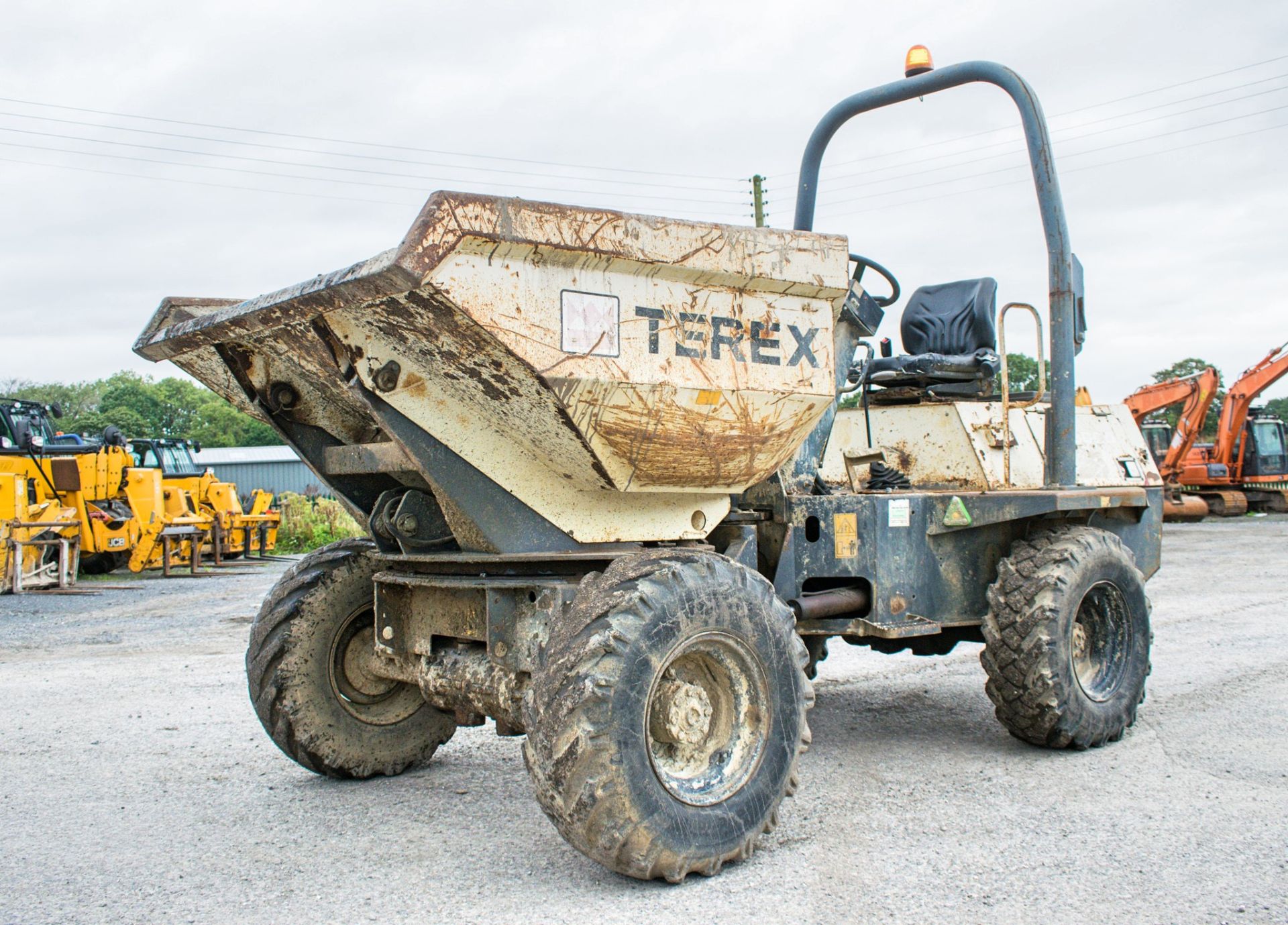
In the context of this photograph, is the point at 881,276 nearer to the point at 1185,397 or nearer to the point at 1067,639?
the point at 1067,639

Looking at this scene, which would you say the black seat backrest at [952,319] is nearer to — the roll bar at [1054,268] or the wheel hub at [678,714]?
the roll bar at [1054,268]

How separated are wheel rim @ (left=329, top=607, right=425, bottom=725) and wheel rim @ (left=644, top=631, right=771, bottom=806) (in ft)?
4.88

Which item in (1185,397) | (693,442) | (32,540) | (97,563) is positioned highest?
(1185,397)

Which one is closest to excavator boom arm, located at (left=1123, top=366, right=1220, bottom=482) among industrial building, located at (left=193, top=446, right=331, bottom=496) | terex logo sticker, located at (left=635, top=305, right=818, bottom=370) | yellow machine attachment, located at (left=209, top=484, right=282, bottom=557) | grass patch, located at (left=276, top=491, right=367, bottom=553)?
grass patch, located at (left=276, top=491, right=367, bottom=553)

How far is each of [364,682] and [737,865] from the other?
191cm

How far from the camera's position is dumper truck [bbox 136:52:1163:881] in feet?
11.2

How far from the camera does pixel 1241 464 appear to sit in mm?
26438

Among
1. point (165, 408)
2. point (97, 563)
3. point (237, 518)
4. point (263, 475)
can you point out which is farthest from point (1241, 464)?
point (165, 408)

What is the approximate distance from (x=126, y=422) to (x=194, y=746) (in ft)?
202

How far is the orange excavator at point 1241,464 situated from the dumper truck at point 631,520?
Result: 2296cm

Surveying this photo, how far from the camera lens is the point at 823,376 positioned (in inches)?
166

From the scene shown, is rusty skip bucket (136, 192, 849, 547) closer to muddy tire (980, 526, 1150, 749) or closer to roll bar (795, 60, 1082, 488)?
muddy tire (980, 526, 1150, 749)

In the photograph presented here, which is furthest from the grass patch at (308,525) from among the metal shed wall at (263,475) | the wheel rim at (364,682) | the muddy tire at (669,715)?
the metal shed wall at (263,475)

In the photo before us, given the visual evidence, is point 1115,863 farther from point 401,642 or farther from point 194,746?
point 194,746
